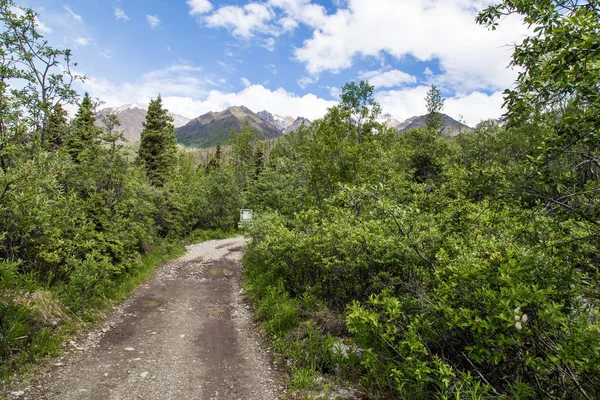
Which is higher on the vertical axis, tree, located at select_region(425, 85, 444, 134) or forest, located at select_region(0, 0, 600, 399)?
tree, located at select_region(425, 85, 444, 134)

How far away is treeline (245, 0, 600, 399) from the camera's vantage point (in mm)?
3004

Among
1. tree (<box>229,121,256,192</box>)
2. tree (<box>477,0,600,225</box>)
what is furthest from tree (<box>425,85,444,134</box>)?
tree (<box>477,0,600,225</box>)

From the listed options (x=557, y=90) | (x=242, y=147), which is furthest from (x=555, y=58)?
(x=242, y=147)

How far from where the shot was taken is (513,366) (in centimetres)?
393

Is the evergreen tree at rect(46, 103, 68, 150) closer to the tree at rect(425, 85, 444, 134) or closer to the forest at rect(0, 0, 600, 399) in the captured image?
the forest at rect(0, 0, 600, 399)

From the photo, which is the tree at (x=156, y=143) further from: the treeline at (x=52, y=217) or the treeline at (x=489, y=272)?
the treeline at (x=489, y=272)

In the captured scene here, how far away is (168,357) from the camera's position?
22.1ft

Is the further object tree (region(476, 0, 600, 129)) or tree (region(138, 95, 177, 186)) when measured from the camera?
tree (region(138, 95, 177, 186))

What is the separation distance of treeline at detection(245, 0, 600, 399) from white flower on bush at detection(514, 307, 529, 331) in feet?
0.04

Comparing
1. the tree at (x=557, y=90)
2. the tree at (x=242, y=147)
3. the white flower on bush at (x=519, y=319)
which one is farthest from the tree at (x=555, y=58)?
the tree at (x=242, y=147)

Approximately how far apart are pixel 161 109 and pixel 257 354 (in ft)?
90.1

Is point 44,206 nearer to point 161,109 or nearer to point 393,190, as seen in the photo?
point 393,190

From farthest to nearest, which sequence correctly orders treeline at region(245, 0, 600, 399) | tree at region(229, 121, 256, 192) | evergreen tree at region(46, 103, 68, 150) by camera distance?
tree at region(229, 121, 256, 192) → evergreen tree at region(46, 103, 68, 150) → treeline at region(245, 0, 600, 399)

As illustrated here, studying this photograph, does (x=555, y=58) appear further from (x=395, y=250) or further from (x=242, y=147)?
(x=242, y=147)
